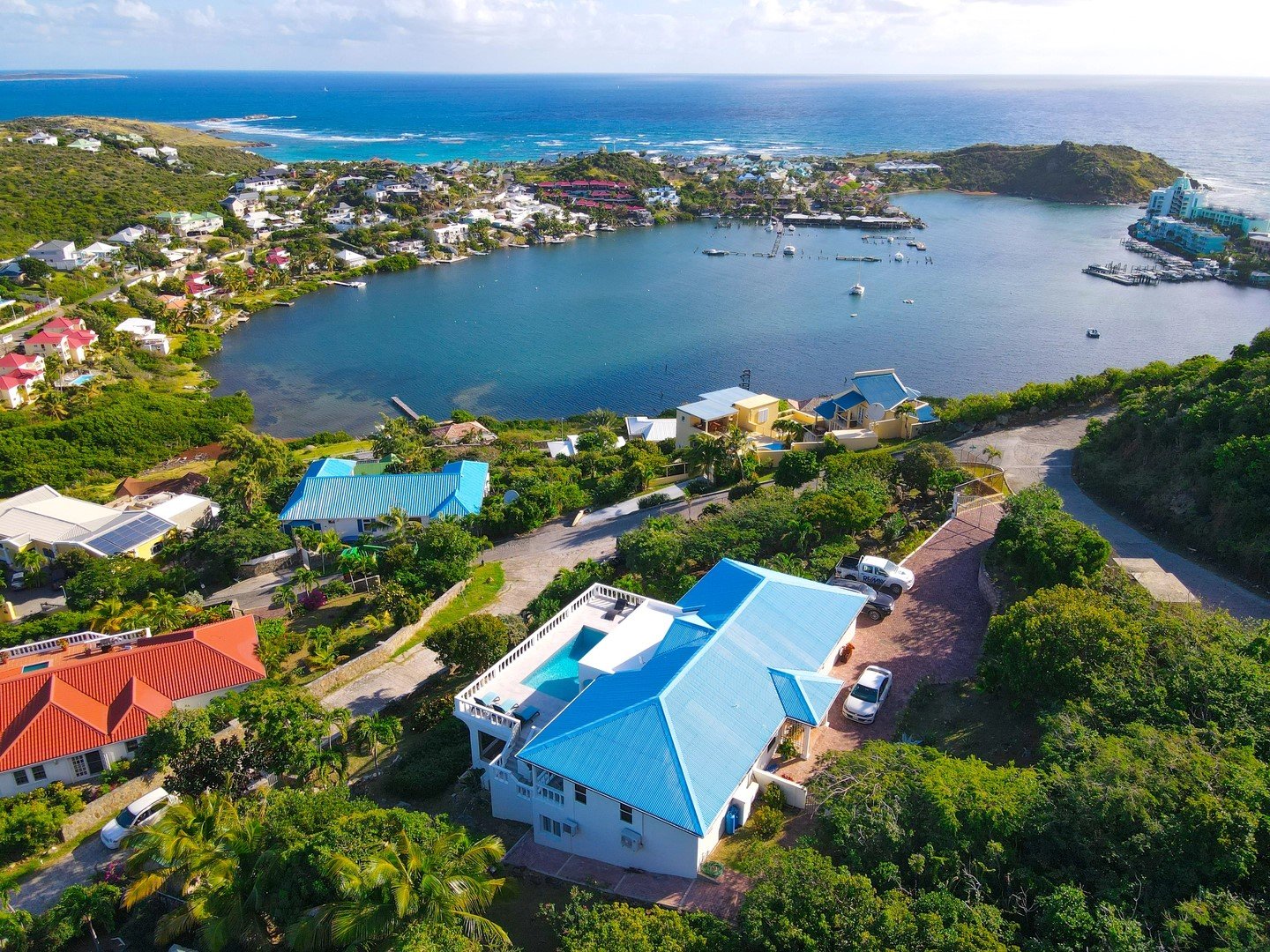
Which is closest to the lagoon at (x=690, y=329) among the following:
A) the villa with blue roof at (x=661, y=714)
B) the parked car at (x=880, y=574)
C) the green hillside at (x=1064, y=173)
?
the green hillside at (x=1064, y=173)

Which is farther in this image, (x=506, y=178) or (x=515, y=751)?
(x=506, y=178)

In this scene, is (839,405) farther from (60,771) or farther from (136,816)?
(60,771)

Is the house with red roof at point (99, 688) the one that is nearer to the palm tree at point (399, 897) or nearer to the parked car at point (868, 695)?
the palm tree at point (399, 897)

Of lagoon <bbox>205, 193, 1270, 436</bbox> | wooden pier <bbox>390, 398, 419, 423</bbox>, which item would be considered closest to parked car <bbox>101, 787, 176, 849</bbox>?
wooden pier <bbox>390, 398, 419, 423</bbox>

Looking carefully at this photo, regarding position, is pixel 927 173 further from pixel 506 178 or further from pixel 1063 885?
pixel 1063 885

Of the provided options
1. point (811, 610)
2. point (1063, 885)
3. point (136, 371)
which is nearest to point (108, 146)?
point (136, 371)
